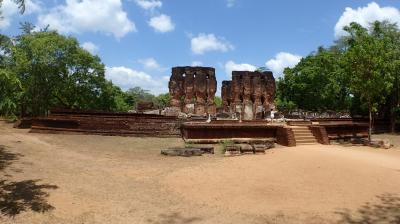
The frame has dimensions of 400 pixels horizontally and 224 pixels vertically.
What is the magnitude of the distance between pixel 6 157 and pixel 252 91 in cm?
1831

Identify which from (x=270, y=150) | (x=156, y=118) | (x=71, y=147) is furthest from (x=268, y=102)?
(x=71, y=147)

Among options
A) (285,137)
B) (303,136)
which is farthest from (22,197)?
(303,136)

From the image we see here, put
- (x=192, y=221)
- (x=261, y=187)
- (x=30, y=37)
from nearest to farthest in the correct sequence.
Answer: (x=192, y=221)
(x=261, y=187)
(x=30, y=37)

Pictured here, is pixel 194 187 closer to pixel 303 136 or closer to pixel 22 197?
pixel 22 197

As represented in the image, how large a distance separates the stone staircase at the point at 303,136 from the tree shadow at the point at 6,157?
9.17 meters

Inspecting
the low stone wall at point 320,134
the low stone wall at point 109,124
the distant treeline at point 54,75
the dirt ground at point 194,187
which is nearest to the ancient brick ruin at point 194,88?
the distant treeline at point 54,75

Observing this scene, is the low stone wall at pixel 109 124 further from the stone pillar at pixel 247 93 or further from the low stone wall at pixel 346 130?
the stone pillar at pixel 247 93

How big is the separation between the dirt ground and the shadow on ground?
0.02m

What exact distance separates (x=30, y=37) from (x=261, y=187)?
66.5 feet

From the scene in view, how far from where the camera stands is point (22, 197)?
281 inches

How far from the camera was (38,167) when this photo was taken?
9281 mm

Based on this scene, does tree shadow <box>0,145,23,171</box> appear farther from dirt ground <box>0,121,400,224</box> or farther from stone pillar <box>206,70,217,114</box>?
stone pillar <box>206,70,217,114</box>

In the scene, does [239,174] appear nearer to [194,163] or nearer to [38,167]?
[194,163]

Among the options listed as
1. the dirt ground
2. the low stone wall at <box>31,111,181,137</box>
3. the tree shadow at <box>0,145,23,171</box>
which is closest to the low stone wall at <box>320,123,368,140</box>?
the dirt ground
